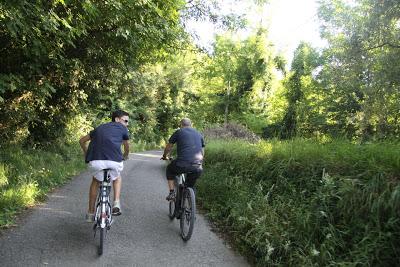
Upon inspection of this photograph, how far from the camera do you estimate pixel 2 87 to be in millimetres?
7637

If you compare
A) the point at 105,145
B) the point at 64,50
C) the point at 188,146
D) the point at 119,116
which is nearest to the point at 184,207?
the point at 188,146

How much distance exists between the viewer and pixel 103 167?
19.4 feet

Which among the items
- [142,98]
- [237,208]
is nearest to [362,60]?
[237,208]

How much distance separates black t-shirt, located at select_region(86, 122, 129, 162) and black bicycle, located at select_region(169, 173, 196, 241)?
4.87ft

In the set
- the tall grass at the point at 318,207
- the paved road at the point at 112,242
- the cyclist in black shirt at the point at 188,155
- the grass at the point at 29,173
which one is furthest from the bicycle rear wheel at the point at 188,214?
the grass at the point at 29,173

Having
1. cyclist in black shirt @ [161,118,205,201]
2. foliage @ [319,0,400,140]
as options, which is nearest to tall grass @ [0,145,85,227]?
cyclist in black shirt @ [161,118,205,201]

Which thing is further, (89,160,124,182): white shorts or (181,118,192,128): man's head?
(181,118,192,128): man's head

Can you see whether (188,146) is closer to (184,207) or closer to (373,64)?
(184,207)

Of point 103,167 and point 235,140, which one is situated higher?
point 235,140

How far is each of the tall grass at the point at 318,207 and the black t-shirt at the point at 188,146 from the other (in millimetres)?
1341

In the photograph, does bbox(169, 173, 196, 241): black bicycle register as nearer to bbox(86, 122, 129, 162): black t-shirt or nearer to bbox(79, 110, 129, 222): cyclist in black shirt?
bbox(79, 110, 129, 222): cyclist in black shirt

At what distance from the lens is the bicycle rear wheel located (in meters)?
6.37

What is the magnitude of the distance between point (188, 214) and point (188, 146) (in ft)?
4.19

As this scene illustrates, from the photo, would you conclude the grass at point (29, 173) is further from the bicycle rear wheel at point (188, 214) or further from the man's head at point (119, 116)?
the bicycle rear wheel at point (188, 214)
